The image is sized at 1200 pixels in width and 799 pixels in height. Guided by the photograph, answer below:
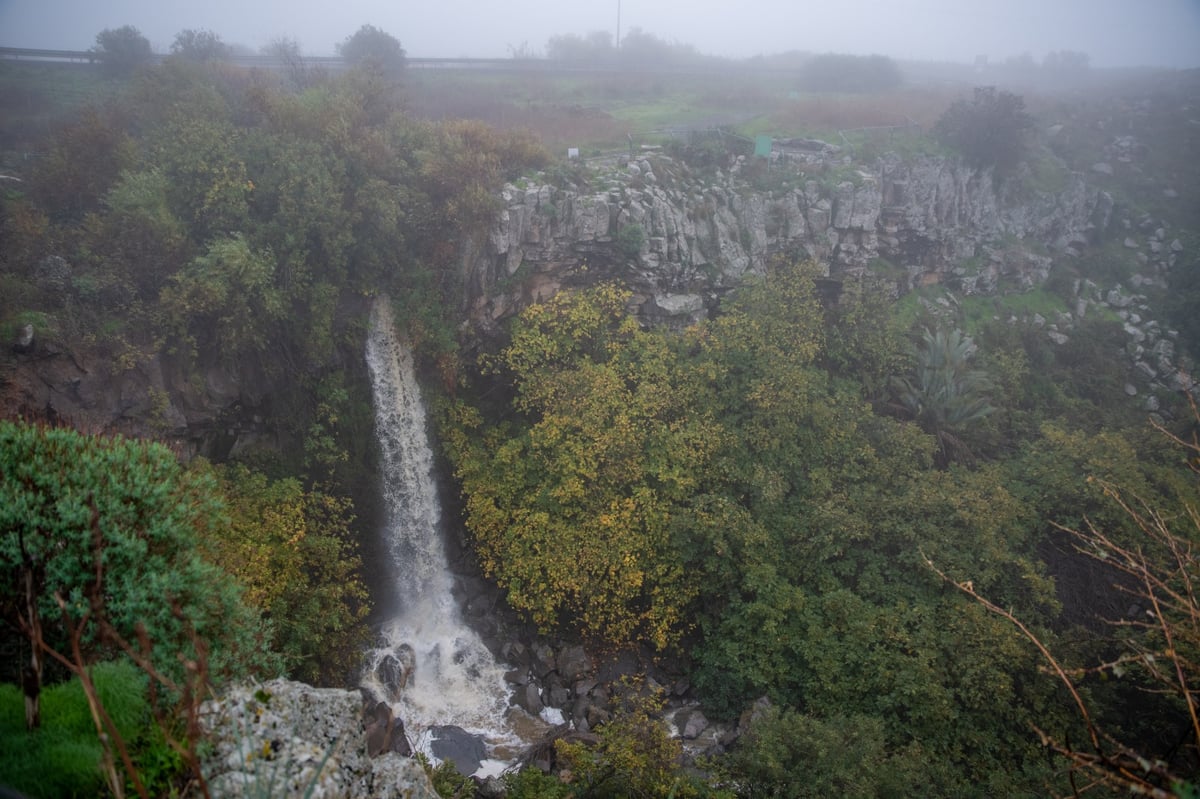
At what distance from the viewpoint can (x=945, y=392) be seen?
1884 cm

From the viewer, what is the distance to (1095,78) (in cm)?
4753

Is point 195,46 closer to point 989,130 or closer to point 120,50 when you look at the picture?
point 120,50

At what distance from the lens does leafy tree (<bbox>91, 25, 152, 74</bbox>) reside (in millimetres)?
24250

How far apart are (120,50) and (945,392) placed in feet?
108

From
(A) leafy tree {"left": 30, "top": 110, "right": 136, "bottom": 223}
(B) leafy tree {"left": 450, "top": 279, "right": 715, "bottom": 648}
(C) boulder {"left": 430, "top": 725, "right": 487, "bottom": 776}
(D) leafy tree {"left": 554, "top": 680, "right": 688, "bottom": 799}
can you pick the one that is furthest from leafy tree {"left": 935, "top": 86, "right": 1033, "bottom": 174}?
(A) leafy tree {"left": 30, "top": 110, "right": 136, "bottom": 223}

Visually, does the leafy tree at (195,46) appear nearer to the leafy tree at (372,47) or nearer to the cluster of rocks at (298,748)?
the leafy tree at (372,47)

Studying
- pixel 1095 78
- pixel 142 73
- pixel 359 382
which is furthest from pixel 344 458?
pixel 1095 78

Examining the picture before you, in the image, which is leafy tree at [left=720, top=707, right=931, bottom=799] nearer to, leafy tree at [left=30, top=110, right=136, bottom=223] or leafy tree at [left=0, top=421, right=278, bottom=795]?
leafy tree at [left=0, top=421, right=278, bottom=795]

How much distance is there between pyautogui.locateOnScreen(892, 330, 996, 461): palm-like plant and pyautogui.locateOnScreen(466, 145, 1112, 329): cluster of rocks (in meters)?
4.85

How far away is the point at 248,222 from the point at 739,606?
1618 cm

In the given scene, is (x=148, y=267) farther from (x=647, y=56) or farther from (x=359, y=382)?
(x=647, y=56)

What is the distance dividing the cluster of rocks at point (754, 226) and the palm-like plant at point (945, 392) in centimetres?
485

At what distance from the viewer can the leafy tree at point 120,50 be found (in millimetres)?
24250

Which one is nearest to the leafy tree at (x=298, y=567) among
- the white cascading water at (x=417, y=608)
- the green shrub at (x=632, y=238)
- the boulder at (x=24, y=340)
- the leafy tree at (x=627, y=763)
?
the white cascading water at (x=417, y=608)
